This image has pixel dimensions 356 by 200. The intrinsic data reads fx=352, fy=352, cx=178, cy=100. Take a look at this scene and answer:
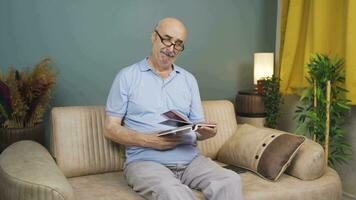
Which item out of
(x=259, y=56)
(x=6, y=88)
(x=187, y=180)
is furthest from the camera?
(x=259, y=56)

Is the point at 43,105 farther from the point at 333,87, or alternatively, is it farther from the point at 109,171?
the point at 333,87

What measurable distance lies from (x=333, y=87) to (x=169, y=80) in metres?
1.08

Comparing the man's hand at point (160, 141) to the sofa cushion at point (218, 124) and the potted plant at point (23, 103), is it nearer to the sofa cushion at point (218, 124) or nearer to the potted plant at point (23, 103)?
the sofa cushion at point (218, 124)

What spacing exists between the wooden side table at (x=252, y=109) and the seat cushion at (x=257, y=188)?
72 centimetres

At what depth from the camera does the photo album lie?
4.93ft

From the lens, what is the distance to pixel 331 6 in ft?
7.74

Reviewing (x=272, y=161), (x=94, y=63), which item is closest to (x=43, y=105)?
(x=94, y=63)

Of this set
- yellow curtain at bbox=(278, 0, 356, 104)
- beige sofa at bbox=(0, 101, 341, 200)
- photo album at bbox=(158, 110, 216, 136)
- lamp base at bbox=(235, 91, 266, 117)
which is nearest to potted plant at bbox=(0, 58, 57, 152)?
beige sofa at bbox=(0, 101, 341, 200)

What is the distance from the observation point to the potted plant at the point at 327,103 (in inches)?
84.8

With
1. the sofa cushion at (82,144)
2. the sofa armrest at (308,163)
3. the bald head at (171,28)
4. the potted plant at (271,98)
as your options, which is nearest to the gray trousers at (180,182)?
the sofa cushion at (82,144)

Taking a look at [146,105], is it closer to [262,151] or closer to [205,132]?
[205,132]

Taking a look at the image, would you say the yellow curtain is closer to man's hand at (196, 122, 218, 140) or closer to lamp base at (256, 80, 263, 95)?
lamp base at (256, 80, 263, 95)

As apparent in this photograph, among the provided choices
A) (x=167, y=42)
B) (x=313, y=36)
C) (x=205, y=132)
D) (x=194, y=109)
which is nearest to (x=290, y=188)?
(x=205, y=132)

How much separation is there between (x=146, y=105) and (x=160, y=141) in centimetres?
20
